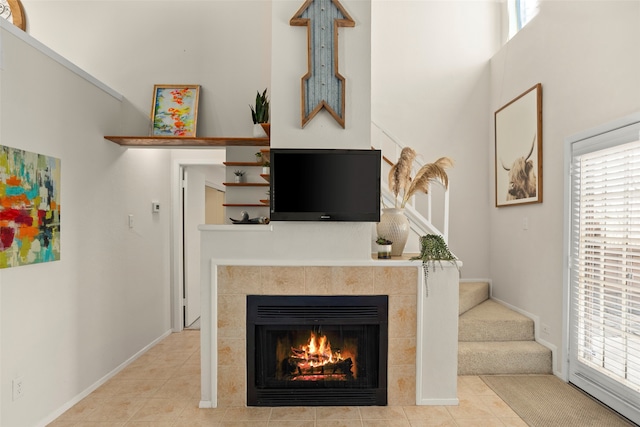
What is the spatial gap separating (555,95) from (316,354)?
9.11ft

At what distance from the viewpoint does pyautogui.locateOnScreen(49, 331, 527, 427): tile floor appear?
2541 millimetres

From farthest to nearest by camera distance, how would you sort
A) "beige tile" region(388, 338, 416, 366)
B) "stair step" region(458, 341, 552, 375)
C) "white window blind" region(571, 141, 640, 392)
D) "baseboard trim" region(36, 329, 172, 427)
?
"stair step" region(458, 341, 552, 375), "beige tile" region(388, 338, 416, 366), "baseboard trim" region(36, 329, 172, 427), "white window blind" region(571, 141, 640, 392)

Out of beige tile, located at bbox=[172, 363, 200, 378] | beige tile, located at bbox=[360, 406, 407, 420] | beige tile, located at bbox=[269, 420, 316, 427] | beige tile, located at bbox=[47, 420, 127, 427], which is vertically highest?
beige tile, located at bbox=[360, 406, 407, 420]

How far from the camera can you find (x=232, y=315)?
2752 mm

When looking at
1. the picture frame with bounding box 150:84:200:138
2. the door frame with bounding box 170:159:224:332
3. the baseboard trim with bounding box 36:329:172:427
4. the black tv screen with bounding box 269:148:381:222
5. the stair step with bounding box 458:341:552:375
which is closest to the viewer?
the baseboard trim with bounding box 36:329:172:427

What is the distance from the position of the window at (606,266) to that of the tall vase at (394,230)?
4.10 feet

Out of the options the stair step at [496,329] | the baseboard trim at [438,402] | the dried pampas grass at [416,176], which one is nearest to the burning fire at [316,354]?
the baseboard trim at [438,402]

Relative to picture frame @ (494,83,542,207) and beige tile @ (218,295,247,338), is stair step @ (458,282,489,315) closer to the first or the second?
picture frame @ (494,83,542,207)

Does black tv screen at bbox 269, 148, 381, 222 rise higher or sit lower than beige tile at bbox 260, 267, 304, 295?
higher

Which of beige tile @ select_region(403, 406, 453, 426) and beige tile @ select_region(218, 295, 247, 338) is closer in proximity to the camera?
beige tile @ select_region(403, 406, 453, 426)

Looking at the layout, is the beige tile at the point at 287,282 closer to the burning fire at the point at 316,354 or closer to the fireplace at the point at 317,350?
the fireplace at the point at 317,350

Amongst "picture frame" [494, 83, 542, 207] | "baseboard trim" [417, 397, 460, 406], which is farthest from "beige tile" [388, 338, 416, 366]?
"picture frame" [494, 83, 542, 207]

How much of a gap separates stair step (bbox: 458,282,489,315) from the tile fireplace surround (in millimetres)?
1127

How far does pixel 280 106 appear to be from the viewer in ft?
9.09
